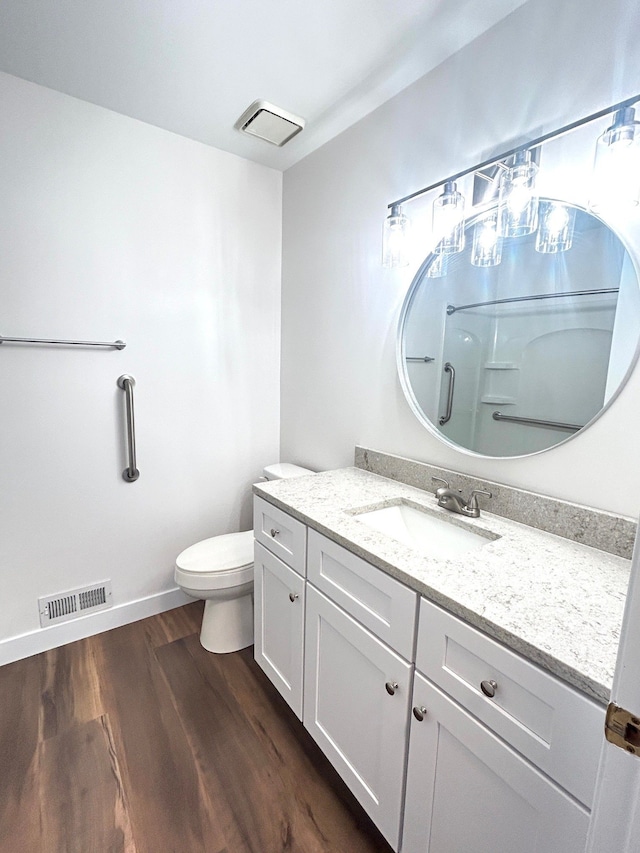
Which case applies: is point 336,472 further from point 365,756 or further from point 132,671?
point 132,671

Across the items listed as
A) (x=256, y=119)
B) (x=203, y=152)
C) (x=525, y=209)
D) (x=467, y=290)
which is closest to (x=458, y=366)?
(x=467, y=290)

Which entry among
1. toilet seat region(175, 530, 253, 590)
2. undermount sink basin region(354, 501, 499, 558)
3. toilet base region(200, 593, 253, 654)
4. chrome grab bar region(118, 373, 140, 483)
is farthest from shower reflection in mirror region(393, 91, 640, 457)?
chrome grab bar region(118, 373, 140, 483)

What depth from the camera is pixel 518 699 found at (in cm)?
71

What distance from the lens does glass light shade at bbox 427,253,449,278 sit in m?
1.43

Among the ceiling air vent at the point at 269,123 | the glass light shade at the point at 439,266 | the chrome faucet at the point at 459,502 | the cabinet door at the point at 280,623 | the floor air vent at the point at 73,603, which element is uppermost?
the ceiling air vent at the point at 269,123

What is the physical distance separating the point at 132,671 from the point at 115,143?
2.32 metres

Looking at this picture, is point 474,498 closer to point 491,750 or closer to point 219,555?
point 491,750

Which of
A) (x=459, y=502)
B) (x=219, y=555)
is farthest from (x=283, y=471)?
(x=459, y=502)

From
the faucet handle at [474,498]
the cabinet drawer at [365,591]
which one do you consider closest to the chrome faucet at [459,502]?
the faucet handle at [474,498]

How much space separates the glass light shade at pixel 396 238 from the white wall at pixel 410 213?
0.07 meters

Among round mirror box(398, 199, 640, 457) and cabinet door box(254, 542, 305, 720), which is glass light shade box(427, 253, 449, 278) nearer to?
round mirror box(398, 199, 640, 457)

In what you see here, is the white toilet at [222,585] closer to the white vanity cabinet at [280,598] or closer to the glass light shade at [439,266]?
the white vanity cabinet at [280,598]

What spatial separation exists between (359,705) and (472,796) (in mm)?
355

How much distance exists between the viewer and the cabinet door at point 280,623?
1.34m
